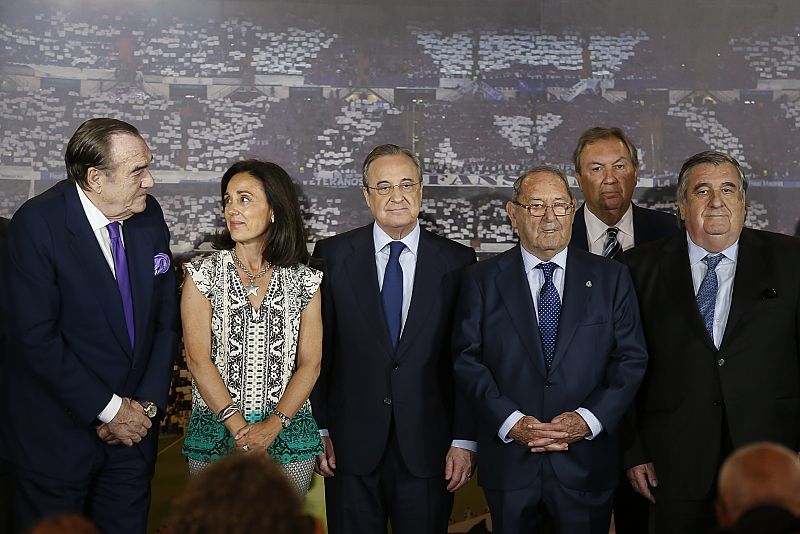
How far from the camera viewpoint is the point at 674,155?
558 centimetres

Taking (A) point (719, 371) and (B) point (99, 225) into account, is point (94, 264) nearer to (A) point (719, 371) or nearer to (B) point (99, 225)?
(B) point (99, 225)

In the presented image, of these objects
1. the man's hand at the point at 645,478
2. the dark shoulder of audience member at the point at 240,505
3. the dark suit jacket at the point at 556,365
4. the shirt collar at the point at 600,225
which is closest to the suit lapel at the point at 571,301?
the dark suit jacket at the point at 556,365

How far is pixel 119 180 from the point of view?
366 centimetres

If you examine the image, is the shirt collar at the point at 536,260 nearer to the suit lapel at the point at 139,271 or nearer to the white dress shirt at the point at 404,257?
the white dress shirt at the point at 404,257

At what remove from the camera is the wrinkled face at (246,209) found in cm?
382

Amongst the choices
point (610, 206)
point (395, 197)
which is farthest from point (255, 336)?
point (610, 206)

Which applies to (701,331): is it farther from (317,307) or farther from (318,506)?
(318,506)

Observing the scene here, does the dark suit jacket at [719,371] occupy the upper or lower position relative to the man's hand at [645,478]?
upper

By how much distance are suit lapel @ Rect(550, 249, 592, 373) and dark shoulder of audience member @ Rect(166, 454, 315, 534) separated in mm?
1958

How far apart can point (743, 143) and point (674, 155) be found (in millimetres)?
389

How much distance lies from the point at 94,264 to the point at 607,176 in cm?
246

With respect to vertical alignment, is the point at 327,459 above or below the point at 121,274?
below

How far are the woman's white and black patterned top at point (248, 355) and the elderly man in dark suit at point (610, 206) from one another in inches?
62.3

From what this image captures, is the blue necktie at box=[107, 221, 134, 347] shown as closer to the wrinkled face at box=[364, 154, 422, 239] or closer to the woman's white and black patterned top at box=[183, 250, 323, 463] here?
the woman's white and black patterned top at box=[183, 250, 323, 463]
